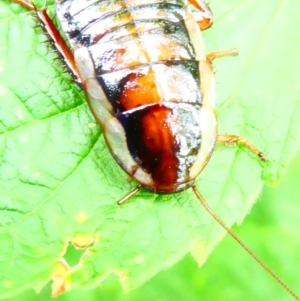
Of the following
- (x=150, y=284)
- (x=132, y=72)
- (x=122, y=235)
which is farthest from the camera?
(x=150, y=284)

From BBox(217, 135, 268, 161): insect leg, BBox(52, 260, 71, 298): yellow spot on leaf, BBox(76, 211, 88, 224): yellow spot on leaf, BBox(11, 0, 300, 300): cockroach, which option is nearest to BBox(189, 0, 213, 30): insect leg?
BBox(11, 0, 300, 300): cockroach

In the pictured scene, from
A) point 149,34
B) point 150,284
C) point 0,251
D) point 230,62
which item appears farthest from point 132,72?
point 150,284

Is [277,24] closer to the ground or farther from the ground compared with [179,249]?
farther from the ground

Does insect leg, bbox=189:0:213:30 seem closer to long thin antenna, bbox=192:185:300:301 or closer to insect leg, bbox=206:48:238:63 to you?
insect leg, bbox=206:48:238:63

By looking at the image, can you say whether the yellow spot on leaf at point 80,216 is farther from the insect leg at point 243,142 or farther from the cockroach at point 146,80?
the insect leg at point 243,142

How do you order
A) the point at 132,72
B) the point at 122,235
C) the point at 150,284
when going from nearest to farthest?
the point at 132,72, the point at 122,235, the point at 150,284

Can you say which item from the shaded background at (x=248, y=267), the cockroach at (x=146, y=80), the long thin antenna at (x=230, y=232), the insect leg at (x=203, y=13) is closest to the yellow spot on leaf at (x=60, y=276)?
the cockroach at (x=146, y=80)

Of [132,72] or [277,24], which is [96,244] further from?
[277,24]
